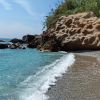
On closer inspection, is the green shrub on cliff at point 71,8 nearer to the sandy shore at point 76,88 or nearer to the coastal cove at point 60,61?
the coastal cove at point 60,61

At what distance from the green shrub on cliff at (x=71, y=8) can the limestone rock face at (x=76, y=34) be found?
6.60 m

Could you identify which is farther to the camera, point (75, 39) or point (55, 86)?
point (75, 39)

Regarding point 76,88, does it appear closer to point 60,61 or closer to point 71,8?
point 60,61

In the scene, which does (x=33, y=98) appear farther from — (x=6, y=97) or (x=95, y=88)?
(x=95, y=88)

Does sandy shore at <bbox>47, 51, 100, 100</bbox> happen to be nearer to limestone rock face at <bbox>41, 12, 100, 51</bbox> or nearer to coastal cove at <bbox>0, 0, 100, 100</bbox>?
coastal cove at <bbox>0, 0, 100, 100</bbox>

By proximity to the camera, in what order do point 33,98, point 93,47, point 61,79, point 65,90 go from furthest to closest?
point 93,47
point 61,79
point 65,90
point 33,98

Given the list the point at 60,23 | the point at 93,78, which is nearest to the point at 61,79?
the point at 93,78

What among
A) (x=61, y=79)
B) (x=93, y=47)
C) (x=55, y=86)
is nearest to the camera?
(x=55, y=86)

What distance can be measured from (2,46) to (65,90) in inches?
1978

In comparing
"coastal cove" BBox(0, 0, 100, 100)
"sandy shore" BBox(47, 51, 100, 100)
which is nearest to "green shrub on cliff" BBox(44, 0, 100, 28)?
"coastal cove" BBox(0, 0, 100, 100)

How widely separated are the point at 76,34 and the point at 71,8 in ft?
60.9

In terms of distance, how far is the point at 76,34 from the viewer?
1774 inches

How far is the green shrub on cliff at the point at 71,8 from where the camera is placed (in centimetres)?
5492

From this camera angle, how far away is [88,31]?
144 ft
